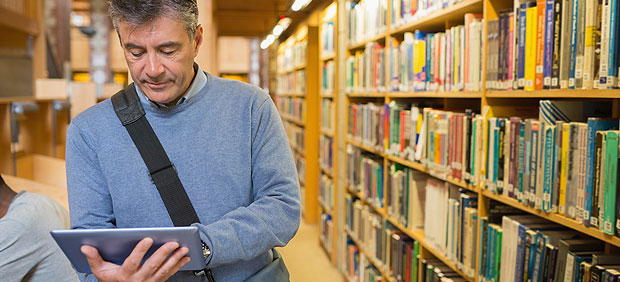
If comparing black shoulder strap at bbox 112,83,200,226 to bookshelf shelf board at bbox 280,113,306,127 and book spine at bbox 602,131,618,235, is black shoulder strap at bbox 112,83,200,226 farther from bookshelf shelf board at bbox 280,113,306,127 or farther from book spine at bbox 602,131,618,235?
bookshelf shelf board at bbox 280,113,306,127

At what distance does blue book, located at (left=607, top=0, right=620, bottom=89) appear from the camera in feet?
4.72

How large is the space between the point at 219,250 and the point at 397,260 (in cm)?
225

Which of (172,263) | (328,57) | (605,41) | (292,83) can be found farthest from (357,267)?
(292,83)

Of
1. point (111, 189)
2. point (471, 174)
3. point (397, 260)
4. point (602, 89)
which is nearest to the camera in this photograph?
point (111, 189)

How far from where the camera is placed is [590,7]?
153 centimetres

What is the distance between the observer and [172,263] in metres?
1.07

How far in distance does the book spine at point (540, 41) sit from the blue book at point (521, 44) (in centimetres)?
8

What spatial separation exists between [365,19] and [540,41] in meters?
2.25

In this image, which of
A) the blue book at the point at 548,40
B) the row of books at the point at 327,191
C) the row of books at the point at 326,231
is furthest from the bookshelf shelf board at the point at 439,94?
the row of books at the point at 326,231

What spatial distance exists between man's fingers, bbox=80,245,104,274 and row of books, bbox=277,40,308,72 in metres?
5.40

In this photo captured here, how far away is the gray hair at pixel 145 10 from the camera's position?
1.17 metres

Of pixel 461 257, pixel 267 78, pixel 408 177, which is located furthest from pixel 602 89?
pixel 267 78

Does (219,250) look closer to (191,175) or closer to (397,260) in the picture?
(191,175)

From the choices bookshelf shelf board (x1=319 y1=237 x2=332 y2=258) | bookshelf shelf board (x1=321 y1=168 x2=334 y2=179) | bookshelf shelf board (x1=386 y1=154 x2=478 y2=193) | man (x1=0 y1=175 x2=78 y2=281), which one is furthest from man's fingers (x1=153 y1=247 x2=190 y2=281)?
bookshelf shelf board (x1=321 y1=168 x2=334 y2=179)
